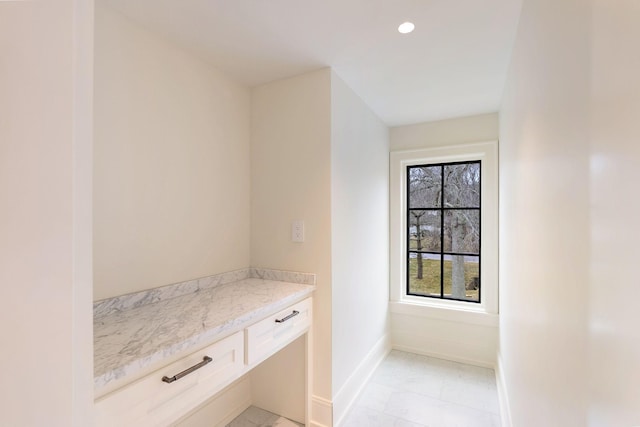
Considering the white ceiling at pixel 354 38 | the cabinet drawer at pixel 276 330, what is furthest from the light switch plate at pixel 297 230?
the white ceiling at pixel 354 38

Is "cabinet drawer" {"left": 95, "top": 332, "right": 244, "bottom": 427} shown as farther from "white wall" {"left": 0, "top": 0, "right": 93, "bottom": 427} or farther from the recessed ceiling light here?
the recessed ceiling light

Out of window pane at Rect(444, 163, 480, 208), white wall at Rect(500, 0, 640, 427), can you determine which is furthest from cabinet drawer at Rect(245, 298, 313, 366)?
window pane at Rect(444, 163, 480, 208)

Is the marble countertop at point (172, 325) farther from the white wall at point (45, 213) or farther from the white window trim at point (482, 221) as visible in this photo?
the white window trim at point (482, 221)

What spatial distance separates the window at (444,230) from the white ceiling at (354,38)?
3.30ft

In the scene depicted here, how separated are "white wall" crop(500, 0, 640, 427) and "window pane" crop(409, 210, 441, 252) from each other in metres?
1.85

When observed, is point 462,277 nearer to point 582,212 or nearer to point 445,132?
point 445,132

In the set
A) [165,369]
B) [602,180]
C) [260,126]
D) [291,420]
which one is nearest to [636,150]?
[602,180]

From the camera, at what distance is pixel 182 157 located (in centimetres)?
165

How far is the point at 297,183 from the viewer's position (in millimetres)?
1908

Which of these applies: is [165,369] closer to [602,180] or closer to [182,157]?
[182,157]

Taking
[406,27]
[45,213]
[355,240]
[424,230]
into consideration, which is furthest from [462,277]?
[45,213]

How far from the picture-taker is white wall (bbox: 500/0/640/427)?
0.47m

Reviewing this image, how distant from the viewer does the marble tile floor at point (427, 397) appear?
1905 millimetres

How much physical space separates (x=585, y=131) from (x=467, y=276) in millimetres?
2597
